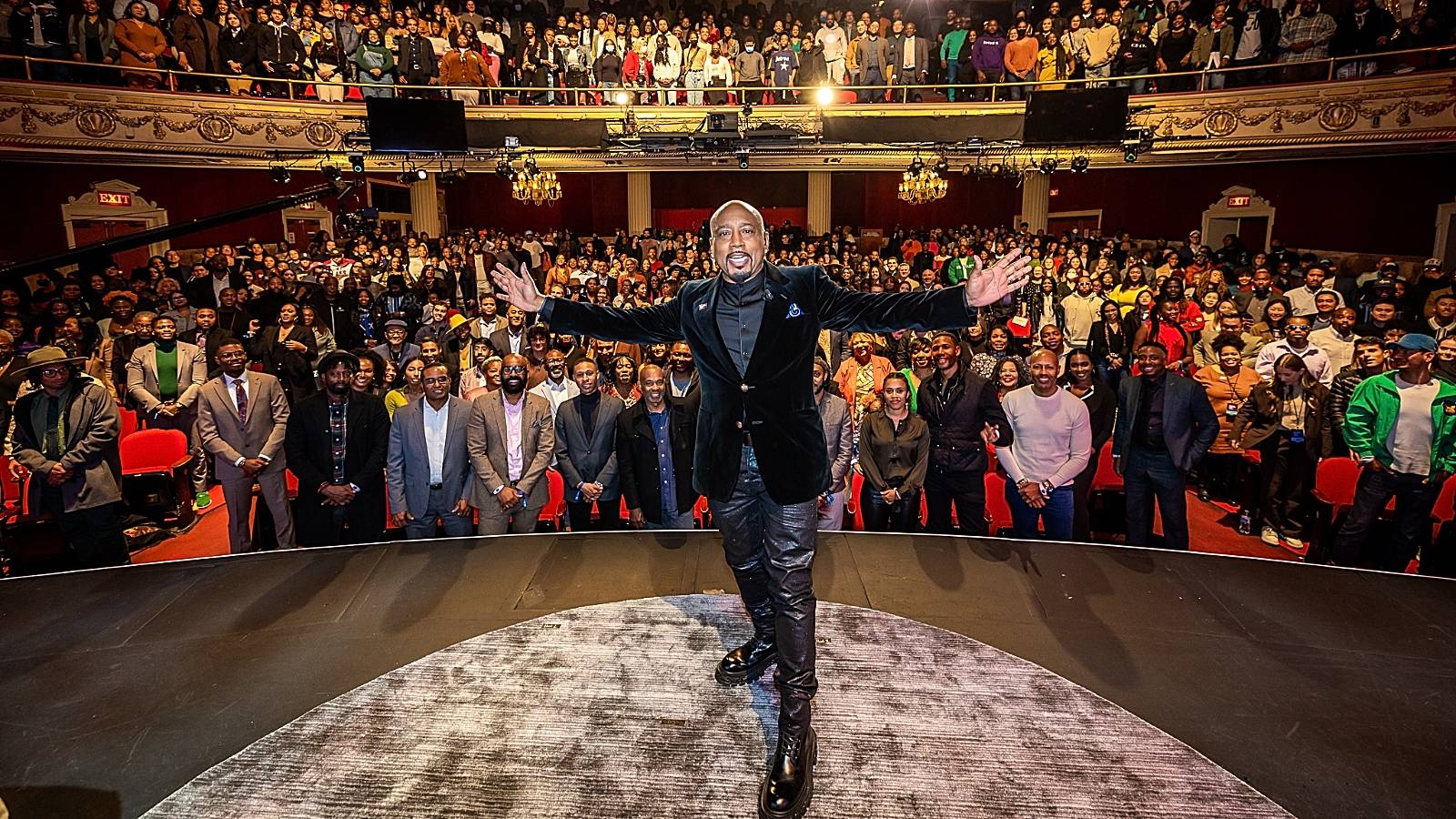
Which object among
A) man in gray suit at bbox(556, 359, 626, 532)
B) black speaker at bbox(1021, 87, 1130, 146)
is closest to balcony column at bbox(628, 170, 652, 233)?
black speaker at bbox(1021, 87, 1130, 146)

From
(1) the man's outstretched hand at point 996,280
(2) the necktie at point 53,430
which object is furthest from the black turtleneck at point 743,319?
(2) the necktie at point 53,430

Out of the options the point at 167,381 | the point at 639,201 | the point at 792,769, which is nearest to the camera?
the point at 792,769

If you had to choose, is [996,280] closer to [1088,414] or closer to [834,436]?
[834,436]

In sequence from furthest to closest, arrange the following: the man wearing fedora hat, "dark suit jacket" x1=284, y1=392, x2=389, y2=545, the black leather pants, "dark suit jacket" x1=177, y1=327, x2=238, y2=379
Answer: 1. "dark suit jacket" x1=177, y1=327, x2=238, y2=379
2. "dark suit jacket" x1=284, y1=392, x2=389, y2=545
3. the man wearing fedora hat
4. the black leather pants

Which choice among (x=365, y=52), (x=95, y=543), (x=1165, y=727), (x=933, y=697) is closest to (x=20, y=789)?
(x=95, y=543)

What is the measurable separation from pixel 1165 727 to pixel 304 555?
389 cm

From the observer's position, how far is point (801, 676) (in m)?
2.16

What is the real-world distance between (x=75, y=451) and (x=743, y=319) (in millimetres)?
3845

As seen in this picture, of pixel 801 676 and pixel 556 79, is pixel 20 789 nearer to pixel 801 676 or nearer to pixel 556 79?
pixel 801 676

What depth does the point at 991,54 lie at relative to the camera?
490 inches

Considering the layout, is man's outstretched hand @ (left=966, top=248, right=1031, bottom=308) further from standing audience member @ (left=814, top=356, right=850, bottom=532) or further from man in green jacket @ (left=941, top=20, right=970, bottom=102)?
man in green jacket @ (left=941, top=20, right=970, bottom=102)

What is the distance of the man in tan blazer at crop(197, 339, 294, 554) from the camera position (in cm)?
Answer: 423

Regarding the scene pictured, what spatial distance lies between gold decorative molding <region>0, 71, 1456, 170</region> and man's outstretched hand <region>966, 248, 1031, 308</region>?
908cm

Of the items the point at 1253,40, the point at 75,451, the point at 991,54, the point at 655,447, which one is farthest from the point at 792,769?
the point at 991,54
